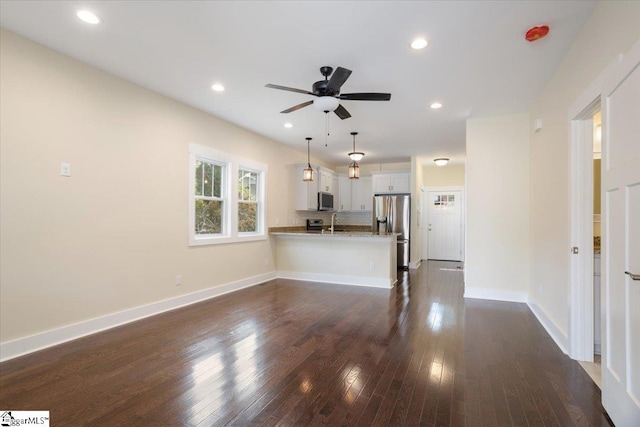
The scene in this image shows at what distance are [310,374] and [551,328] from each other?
262 centimetres

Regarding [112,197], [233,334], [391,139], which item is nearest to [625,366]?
[233,334]

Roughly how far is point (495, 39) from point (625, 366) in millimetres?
2493

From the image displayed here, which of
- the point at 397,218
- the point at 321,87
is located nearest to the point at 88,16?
the point at 321,87

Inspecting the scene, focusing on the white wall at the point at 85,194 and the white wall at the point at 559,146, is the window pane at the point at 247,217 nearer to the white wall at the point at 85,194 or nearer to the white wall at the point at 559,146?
the white wall at the point at 85,194

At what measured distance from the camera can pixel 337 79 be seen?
2768 mm

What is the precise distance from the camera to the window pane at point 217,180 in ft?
16.0

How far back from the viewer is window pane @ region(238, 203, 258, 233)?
18.0 feet

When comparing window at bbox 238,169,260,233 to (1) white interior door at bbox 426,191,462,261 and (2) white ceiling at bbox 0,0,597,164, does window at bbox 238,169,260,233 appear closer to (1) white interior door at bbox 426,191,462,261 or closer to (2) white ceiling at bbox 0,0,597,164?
(2) white ceiling at bbox 0,0,597,164

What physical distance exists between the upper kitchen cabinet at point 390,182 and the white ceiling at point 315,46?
3370 millimetres

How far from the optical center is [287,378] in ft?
7.42

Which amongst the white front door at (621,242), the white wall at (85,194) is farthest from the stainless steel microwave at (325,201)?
the white front door at (621,242)

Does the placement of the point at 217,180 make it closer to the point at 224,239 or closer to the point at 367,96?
the point at 224,239

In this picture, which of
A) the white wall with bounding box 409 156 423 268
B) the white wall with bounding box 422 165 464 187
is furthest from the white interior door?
the white wall with bounding box 409 156 423 268

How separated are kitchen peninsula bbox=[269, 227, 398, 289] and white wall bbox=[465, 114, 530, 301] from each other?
1306 mm
